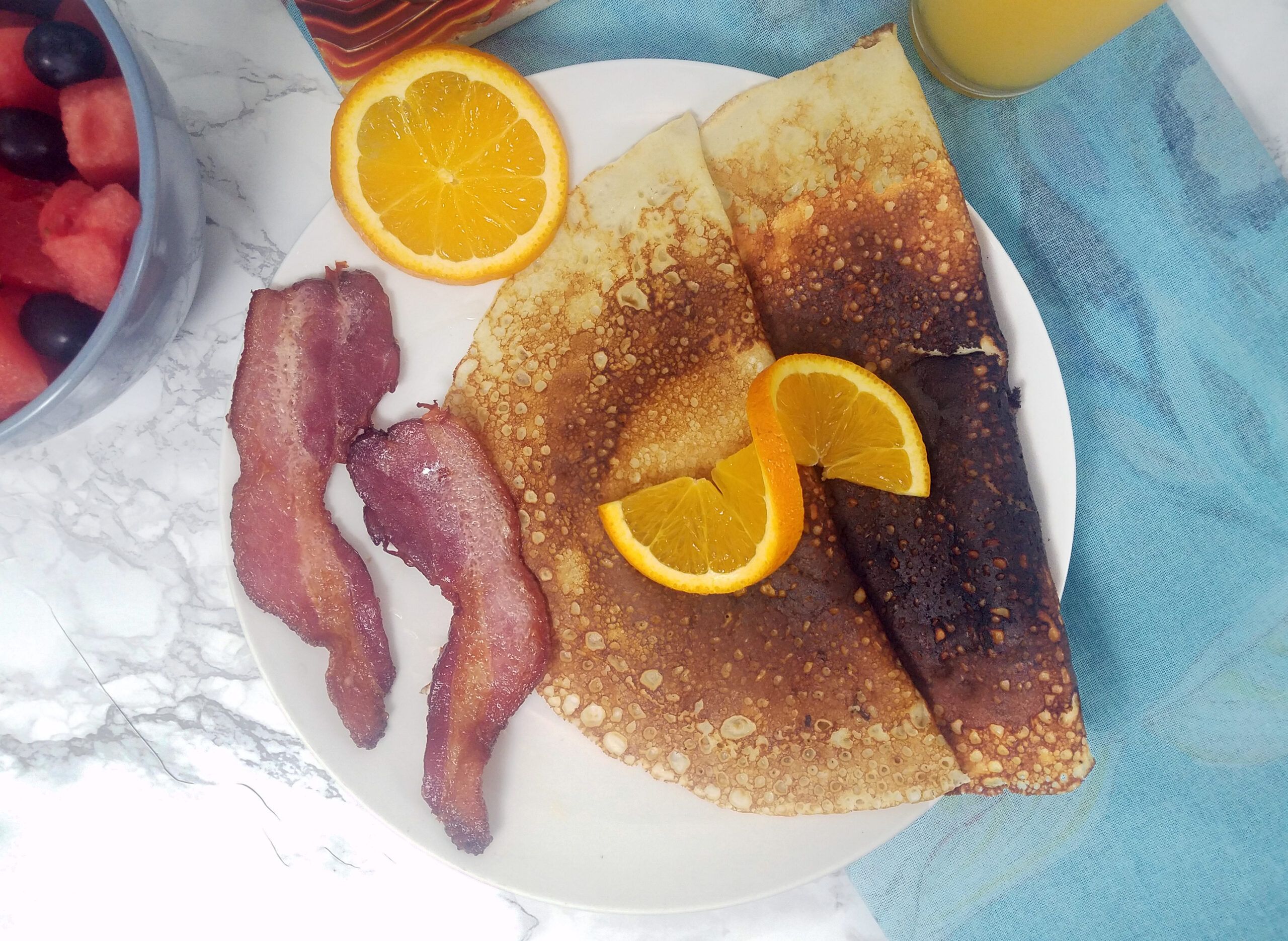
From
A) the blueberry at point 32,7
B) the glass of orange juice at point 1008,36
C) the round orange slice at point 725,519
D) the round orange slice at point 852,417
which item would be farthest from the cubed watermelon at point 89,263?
the glass of orange juice at point 1008,36

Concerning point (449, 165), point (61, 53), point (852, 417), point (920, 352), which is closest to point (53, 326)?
point (61, 53)

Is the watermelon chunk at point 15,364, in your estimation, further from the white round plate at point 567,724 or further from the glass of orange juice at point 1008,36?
the glass of orange juice at point 1008,36

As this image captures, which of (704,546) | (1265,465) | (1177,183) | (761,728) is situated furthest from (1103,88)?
(761,728)

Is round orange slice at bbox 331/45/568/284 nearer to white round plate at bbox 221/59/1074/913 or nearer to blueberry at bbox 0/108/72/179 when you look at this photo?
white round plate at bbox 221/59/1074/913

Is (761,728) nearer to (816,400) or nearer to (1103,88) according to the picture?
(816,400)

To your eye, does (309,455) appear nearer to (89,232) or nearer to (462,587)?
(462,587)
